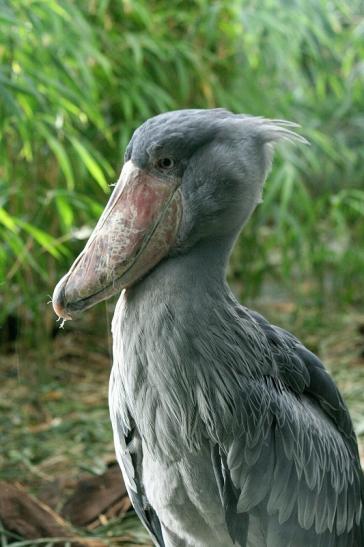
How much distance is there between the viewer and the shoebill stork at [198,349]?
1.74m

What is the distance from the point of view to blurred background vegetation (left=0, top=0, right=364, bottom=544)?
9.82ft

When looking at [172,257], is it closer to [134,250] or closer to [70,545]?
[134,250]

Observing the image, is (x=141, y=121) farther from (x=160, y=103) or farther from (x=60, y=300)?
(x=60, y=300)

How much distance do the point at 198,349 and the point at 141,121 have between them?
7.71 ft

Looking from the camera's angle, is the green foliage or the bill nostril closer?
the bill nostril

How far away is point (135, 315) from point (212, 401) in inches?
8.8

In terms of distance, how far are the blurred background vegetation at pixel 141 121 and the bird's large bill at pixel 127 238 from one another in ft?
2.62

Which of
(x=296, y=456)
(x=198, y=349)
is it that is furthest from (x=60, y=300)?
(x=296, y=456)

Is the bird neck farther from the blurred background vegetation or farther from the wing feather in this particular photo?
the blurred background vegetation

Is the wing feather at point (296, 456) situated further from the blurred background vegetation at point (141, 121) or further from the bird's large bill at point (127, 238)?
the blurred background vegetation at point (141, 121)

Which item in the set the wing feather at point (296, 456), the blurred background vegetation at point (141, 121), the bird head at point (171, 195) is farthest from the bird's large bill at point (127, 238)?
the blurred background vegetation at point (141, 121)

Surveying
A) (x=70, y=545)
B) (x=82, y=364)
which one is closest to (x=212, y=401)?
(x=70, y=545)

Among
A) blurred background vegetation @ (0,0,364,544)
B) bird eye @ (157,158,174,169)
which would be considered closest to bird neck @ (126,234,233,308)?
bird eye @ (157,158,174,169)

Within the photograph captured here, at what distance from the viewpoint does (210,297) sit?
178 centimetres
